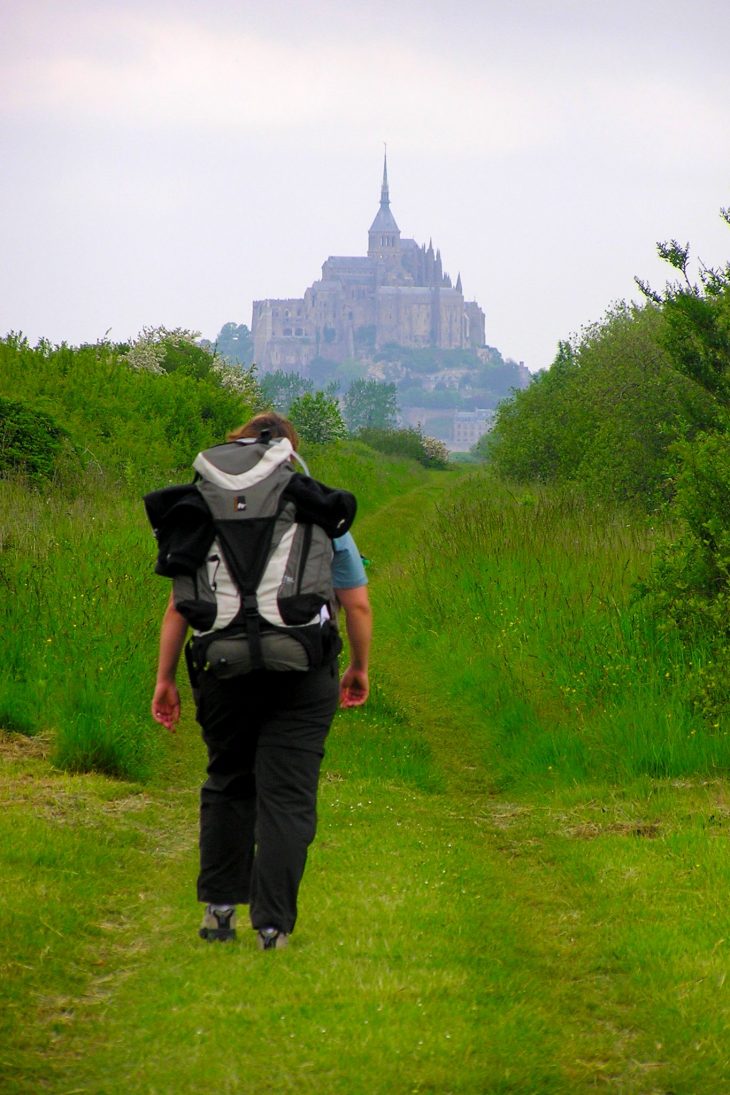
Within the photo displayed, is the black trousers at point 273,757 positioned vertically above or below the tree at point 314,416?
below

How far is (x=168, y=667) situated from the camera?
5.50m

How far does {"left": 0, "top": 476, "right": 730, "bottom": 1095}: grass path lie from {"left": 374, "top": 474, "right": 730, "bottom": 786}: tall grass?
1.82 feet

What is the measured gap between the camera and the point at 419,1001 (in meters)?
4.84

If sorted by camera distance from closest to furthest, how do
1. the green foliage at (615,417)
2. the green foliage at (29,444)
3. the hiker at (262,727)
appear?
the hiker at (262,727) → the green foliage at (29,444) → the green foliage at (615,417)

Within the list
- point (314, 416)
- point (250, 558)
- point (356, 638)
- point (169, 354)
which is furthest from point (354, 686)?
point (314, 416)

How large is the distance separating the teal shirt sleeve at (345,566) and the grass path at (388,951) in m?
1.48

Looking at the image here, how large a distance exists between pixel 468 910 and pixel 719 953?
1150 mm

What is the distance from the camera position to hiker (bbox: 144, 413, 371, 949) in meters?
5.13

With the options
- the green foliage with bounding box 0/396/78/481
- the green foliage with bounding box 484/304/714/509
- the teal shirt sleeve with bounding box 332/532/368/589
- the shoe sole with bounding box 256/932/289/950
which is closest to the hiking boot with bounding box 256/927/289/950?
the shoe sole with bounding box 256/932/289/950

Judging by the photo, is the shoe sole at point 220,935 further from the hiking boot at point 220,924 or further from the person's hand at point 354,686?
the person's hand at point 354,686

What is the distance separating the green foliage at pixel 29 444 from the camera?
17.7 meters

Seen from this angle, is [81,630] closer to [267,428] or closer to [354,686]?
[354,686]

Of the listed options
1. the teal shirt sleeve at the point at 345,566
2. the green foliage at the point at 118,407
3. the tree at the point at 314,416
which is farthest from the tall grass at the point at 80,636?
the tree at the point at 314,416

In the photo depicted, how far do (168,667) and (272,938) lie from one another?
1.16m
